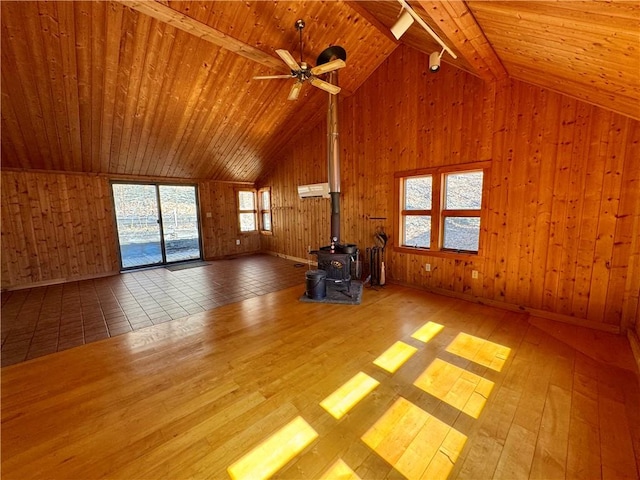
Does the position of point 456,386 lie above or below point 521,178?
below

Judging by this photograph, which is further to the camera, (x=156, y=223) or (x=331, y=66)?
(x=156, y=223)

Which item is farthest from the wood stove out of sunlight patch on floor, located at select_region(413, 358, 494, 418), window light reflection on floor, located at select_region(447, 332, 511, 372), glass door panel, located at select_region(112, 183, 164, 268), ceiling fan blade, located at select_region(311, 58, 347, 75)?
glass door panel, located at select_region(112, 183, 164, 268)

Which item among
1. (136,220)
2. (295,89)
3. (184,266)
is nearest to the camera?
(295,89)

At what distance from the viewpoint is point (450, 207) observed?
13.0 ft

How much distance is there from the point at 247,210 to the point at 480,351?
273 inches

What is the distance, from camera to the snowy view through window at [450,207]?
371 cm

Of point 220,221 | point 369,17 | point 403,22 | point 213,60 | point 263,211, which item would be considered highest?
point 369,17

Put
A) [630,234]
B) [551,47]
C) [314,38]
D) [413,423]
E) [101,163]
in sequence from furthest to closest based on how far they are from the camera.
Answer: [101,163], [314,38], [630,234], [551,47], [413,423]

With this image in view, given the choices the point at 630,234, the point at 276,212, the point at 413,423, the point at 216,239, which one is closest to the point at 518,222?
the point at 630,234

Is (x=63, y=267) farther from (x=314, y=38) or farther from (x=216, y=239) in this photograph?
(x=314, y=38)

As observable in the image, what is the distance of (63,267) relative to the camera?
5.14 m

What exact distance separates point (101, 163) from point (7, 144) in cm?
121

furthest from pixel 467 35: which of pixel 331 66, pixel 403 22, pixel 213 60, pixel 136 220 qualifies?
pixel 136 220

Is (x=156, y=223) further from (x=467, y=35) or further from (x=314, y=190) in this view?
(x=467, y=35)
